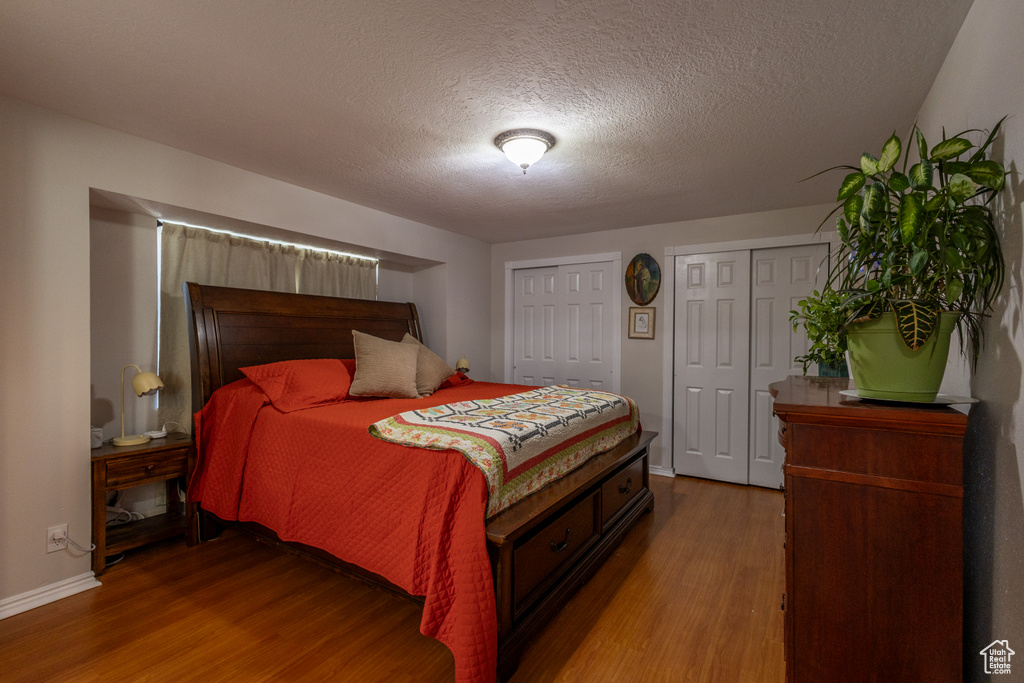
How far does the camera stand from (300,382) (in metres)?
2.89

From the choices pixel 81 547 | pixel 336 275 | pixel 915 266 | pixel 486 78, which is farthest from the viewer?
pixel 336 275

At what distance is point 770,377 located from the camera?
13.0ft

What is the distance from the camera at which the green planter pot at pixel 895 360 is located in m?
1.15

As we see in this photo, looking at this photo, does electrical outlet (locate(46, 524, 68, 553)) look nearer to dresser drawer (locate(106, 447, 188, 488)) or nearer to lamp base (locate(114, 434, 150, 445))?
dresser drawer (locate(106, 447, 188, 488))

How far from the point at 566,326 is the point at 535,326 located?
0.38 metres

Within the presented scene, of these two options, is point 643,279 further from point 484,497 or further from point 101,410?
point 101,410

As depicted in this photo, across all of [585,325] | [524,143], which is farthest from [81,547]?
[585,325]

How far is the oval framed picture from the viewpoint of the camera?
4.37 metres

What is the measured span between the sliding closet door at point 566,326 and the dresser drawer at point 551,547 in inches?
91.6

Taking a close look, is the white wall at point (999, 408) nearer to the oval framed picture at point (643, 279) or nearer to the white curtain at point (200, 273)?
the oval framed picture at point (643, 279)

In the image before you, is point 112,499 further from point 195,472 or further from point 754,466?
point 754,466

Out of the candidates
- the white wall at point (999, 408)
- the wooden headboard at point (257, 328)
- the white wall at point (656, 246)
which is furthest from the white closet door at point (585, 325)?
the white wall at point (999, 408)

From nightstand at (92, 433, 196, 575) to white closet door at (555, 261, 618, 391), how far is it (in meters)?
3.35

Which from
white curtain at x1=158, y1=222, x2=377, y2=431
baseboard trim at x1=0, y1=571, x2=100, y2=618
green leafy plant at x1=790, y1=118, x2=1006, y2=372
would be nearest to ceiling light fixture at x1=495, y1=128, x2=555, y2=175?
green leafy plant at x1=790, y1=118, x2=1006, y2=372
